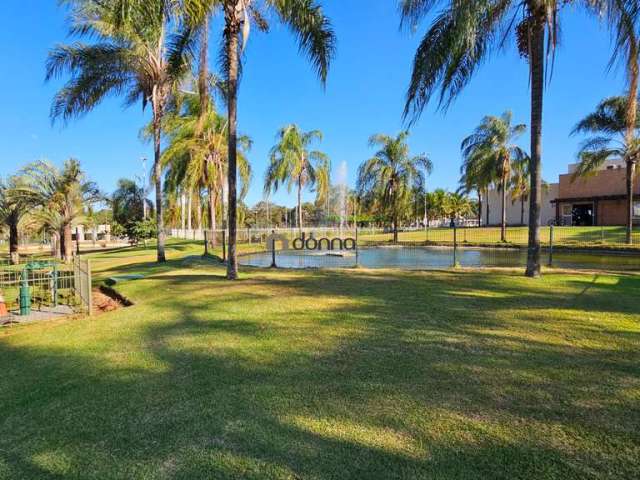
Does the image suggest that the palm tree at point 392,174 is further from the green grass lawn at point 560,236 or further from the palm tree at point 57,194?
the palm tree at point 57,194

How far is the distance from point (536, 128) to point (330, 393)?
27.5ft

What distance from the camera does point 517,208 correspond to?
56.6m

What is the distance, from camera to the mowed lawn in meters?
2.42

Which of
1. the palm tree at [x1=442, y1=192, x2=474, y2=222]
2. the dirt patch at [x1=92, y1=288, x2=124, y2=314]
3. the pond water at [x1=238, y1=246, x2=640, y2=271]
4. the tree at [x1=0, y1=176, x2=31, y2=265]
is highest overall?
the palm tree at [x1=442, y1=192, x2=474, y2=222]

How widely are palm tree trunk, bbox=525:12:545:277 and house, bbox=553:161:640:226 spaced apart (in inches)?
1351

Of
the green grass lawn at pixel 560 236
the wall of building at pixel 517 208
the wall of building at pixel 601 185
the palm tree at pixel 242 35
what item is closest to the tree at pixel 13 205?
the palm tree at pixel 242 35

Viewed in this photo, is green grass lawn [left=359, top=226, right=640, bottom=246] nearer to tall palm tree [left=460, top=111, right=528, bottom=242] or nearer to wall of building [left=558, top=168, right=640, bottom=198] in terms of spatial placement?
tall palm tree [left=460, top=111, right=528, bottom=242]

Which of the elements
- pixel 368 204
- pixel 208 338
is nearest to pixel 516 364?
pixel 208 338

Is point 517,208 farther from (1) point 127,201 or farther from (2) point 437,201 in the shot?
(1) point 127,201

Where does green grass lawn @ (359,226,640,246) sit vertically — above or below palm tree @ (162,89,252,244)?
below

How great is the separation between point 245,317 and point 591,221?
154ft

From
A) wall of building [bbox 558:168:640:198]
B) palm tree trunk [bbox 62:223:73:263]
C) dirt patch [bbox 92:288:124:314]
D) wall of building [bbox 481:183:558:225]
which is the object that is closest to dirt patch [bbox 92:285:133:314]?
dirt patch [bbox 92:288:124:314]

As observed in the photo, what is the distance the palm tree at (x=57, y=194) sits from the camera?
20.3 metres

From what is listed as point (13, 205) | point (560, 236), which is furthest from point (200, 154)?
point (560, 236)
